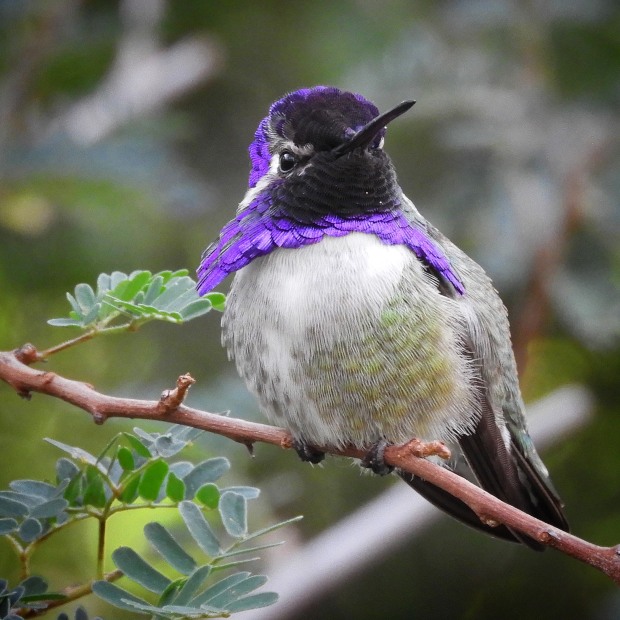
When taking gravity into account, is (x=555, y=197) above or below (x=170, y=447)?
above

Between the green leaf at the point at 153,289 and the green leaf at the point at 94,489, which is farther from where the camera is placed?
the green leaf at the point at 153,289

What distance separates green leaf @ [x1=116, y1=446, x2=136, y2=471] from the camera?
6.22 ft

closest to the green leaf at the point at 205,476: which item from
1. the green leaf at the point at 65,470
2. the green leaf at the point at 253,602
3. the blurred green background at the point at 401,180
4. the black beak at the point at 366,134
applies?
the green leaf at the point at 65,470

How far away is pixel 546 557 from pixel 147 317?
379 centimetres

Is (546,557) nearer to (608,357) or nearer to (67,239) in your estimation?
(608,357)

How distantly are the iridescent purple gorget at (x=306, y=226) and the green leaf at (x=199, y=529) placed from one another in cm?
64

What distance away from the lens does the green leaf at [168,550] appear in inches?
76.4

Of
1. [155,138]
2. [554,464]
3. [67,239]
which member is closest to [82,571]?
[67,239]

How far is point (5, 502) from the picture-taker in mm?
1813

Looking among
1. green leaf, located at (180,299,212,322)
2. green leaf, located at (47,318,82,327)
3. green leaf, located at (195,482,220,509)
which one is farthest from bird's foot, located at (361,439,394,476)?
green leaf, located at (47,318,82,327)

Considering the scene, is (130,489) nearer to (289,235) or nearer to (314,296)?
(314,296)

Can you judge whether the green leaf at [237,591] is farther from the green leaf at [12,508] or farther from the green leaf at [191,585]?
the green leaf at [12,508]

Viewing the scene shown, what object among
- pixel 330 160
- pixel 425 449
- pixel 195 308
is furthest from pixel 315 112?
pixel 425 449

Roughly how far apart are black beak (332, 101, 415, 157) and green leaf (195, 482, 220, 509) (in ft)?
2.99
